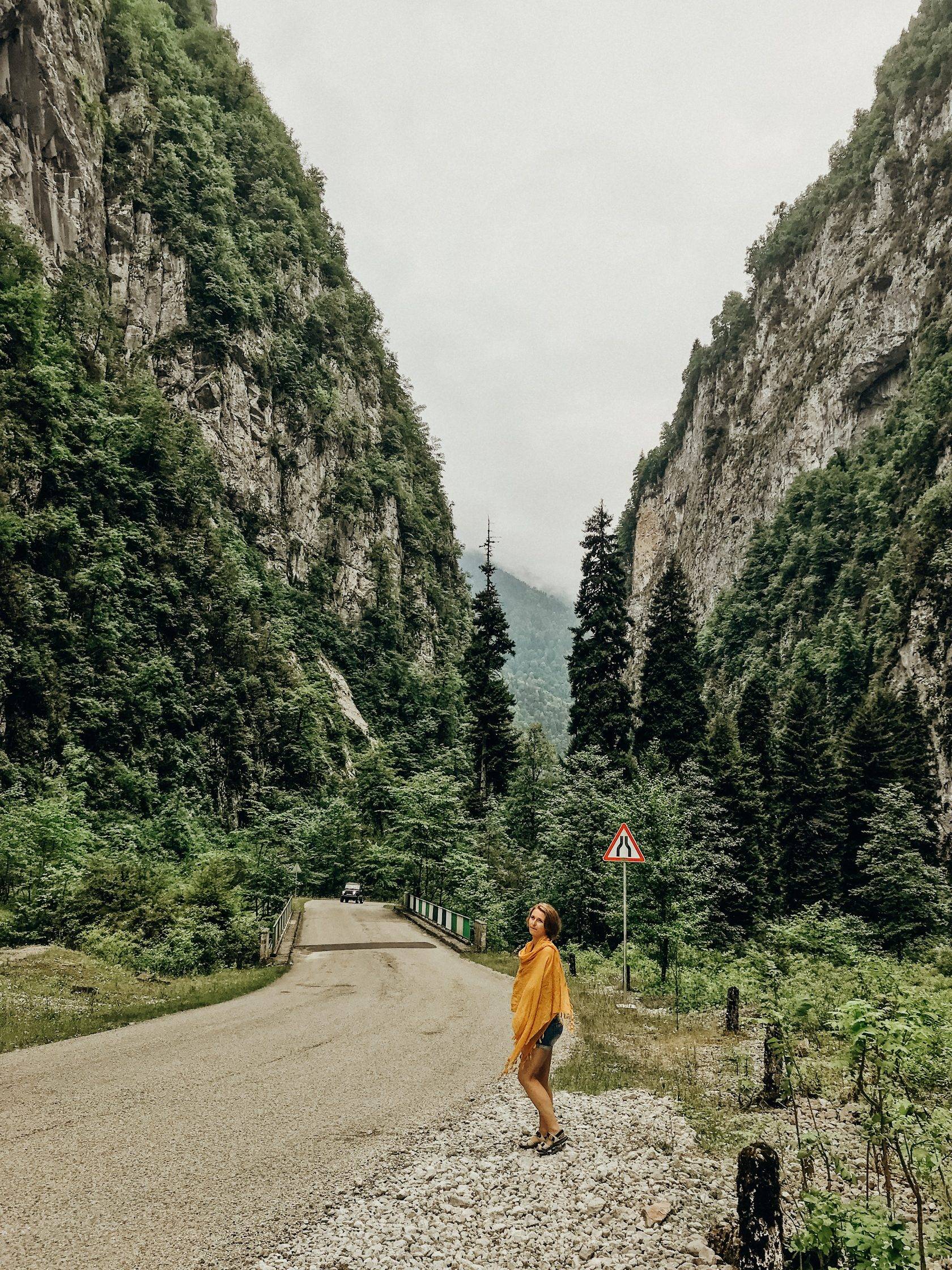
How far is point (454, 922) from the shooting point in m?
24.1

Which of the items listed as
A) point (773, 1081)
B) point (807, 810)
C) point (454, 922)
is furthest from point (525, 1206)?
point (807, 810)

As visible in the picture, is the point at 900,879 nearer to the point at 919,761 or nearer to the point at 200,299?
the point at 919,761

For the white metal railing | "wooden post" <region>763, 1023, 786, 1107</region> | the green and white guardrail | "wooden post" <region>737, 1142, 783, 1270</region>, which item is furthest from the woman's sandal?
the green and white guardrail

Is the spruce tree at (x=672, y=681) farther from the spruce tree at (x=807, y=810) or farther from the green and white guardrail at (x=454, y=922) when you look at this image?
the green and white guardrail at (x=454, y=922)

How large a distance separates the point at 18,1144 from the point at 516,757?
146 ft

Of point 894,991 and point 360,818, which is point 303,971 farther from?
point 360,818

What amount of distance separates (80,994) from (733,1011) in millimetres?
10611

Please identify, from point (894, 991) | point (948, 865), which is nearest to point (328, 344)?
point (948, 865)

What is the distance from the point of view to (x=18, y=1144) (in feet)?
17.3

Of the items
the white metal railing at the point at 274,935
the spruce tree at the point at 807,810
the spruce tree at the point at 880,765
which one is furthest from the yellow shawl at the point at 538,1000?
the spruce tree at the point at 880,765

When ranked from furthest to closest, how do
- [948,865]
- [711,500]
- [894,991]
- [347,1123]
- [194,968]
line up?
1. [711,500]
2. [948,865]
3. [194,968]
4. [894,991]
5. [347,1123]

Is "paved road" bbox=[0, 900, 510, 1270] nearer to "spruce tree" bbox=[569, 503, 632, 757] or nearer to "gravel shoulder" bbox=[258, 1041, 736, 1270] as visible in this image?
"gravel shoulder" bbox=[258, 1041, 736, 1270]

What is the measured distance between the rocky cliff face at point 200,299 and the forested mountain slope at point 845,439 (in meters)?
38.8

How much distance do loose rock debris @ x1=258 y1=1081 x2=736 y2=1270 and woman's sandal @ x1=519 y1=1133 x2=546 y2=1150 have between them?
0.05 metres
